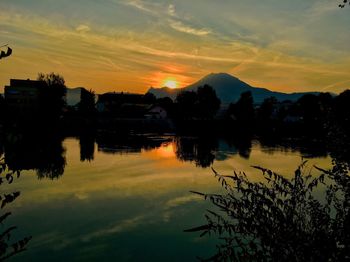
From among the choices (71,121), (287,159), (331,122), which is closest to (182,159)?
(287,159)

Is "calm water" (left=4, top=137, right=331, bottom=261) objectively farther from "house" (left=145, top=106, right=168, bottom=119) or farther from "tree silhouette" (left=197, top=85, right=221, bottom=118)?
"tree silhouette" (left=197, top=85, right=221, bottom=118)

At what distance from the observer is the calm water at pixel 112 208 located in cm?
1469

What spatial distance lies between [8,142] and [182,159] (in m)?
39.3

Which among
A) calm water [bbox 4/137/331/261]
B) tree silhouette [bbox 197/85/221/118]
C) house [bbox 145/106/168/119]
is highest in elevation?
tree silhouette [bbox 197/85/221/118]

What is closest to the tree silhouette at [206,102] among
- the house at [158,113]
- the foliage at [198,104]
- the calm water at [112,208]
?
the foliage at [198,104]

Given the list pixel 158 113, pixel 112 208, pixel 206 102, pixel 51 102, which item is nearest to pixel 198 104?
pixel 206 102

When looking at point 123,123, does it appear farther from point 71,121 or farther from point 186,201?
point 186,201

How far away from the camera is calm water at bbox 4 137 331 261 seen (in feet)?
48.2

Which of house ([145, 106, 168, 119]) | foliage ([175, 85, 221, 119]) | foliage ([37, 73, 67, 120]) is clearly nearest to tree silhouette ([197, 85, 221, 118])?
foliage ([175, 85, 221, 119])

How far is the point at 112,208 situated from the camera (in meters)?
20.7

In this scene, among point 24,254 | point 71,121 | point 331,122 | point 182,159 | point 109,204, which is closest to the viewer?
point 331,122

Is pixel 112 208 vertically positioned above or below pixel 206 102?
below

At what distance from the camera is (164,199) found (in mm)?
23062

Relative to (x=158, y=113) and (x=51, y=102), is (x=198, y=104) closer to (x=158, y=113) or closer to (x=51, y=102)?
(x=158, y=113)
